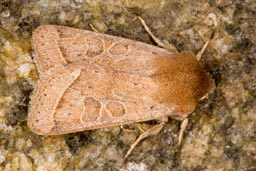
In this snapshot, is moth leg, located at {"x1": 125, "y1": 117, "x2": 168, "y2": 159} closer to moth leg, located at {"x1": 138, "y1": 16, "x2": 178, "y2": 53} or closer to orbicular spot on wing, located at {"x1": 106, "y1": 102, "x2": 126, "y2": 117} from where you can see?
orbicular spot on wing, located at {"x1": 106, "y1": 102, "x2": 126, "y2": 117}

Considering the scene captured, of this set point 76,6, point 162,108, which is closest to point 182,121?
point 162,108

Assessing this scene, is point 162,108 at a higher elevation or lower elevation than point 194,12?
lower

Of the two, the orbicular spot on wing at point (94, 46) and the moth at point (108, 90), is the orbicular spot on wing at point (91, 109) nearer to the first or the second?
the moth at point (108, 90)

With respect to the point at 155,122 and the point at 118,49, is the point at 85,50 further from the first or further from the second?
the point at 155,122

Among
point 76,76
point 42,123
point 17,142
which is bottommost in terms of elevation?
point 17,142

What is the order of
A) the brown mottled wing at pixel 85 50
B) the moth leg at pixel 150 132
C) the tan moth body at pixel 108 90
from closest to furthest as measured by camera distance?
the tan moth body at pixel 108 90 → the brown mottled wing at pixel 85 50 → the moth leg at pixel 150 132

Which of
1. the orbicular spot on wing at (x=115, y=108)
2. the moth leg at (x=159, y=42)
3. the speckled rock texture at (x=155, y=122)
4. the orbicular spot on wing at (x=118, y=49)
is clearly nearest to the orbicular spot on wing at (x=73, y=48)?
the orbicular spot on wing at (x=118, y=49)

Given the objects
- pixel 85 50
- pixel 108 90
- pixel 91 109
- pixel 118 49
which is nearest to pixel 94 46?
pixel 85 50

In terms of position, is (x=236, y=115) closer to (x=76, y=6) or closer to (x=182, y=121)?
(x=182, y=121)

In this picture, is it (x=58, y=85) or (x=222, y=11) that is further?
(x=222, y=11)
